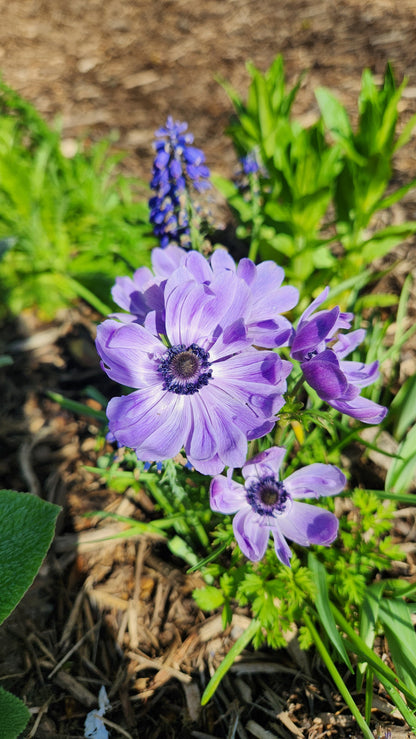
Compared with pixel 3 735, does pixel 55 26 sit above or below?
above

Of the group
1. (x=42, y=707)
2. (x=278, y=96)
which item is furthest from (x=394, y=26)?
(x=42, y=707)

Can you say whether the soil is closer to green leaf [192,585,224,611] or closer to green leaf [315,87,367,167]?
green leaf [192,585,224,611]

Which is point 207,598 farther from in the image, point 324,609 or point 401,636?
point 401,636

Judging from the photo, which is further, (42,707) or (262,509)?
(42,707)

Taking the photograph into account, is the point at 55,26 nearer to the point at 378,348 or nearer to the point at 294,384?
the point at 378,348

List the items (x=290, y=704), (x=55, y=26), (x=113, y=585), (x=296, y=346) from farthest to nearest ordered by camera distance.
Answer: (x=55, y=26)
(x=113, y=585)
(x=290, y=704)
(x=296, y=346)
